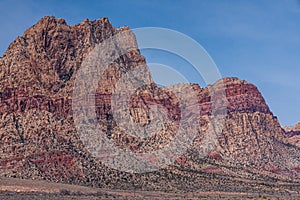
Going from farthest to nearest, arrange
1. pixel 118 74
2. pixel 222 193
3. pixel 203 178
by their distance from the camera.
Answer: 1. pixel 118 74
2. pixel 203 178
3. pixel 222 193

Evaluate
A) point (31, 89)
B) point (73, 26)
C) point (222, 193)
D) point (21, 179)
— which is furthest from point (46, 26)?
point (222, 193)

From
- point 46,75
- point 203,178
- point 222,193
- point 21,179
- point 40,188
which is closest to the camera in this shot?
point 40,188

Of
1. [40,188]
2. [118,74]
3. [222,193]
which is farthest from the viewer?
[118,74]

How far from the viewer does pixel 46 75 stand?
173m

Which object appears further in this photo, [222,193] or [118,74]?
[118,74]

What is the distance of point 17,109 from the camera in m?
162

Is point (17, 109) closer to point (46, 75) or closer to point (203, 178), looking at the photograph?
point (46, 75)

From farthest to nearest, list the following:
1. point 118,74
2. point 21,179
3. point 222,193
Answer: point 118,74, point 222,193, point 21,179

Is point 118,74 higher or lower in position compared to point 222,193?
higher

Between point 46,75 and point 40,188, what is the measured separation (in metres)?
58.3

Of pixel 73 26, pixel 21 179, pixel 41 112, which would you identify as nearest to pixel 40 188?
pixel 21 179

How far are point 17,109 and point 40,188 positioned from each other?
45.7m

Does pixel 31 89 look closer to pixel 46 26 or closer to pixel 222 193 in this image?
pixel 46 26

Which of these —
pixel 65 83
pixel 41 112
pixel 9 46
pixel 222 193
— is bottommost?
pixel 222 193
